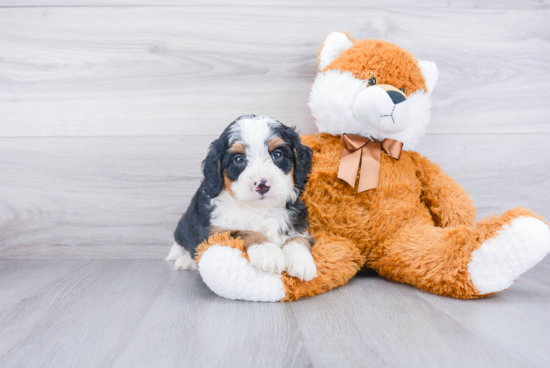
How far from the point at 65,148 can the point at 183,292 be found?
1.04 m

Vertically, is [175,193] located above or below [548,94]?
below

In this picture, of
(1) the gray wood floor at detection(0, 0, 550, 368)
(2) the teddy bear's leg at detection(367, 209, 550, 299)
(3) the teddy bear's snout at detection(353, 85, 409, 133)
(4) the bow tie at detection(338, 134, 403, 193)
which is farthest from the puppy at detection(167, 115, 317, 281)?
(1) the gray wood floor at detection(0, 0, 550, 368)

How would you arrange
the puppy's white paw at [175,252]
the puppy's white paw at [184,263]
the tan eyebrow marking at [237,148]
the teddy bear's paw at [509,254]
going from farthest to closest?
the puppy's white paw at [175,252] → the puppy's white paw at [184,263] → the tan eyebrow marking at [237,148] → the teddy bear's paw at [509,254]

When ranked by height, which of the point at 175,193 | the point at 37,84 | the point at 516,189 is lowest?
the point at 175,193

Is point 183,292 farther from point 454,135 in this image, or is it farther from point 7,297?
point 454,135

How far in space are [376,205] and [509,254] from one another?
480 mm

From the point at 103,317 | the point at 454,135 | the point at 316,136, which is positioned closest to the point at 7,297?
the point at 103,317

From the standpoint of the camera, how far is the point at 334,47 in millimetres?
1671

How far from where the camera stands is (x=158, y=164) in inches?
78.4

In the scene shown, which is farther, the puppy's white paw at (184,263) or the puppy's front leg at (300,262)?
the puppy's white paw at (184,263)

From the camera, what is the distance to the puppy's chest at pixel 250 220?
146 centimetres

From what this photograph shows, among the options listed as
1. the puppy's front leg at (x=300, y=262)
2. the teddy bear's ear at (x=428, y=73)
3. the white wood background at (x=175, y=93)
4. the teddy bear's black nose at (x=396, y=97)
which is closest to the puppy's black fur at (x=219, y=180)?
the puppy's front leg at (x=300, y=262)

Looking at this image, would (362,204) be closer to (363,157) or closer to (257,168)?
(363,157)

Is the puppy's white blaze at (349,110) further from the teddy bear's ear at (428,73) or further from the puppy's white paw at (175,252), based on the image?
the puppy's white paw at (175,252)
